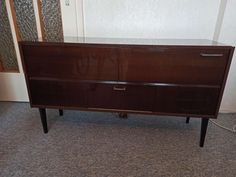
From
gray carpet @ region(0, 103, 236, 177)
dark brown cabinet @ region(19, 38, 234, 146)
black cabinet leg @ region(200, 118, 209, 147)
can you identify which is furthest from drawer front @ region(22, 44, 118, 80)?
black cabinet leg @ region(200, 118, 209, 147)

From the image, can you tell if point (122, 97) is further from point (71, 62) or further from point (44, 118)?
point (44, 118)

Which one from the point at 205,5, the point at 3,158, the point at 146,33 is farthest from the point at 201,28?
the point at 3,158

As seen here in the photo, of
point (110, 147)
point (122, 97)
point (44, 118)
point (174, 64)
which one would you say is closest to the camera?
point (174, 64)

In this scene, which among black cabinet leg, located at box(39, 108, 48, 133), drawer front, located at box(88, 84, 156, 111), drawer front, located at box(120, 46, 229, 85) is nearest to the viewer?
drawer front, located at box(120, 46, 229, 85)

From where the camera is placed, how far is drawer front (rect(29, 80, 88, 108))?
1.36 m

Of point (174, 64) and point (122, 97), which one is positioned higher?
point (174, 64)

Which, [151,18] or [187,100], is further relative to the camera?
[151,18]

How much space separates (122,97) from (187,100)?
0.47 metres

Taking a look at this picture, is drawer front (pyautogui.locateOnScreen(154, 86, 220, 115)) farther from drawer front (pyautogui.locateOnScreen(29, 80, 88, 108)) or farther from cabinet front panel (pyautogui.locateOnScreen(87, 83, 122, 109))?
drawer front (pyautogui.locateOnScreen(29, 80, 88, 108))

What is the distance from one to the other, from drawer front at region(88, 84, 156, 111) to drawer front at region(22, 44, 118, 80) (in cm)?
9

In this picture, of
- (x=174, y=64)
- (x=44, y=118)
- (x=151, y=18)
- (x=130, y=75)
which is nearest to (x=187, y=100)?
(x=174, y=64)

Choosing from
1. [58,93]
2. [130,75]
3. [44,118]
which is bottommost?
[44,118]

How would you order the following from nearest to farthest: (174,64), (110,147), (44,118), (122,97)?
(174,64) < (122,97) < (110,147) < (44,118)

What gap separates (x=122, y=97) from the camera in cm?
135
